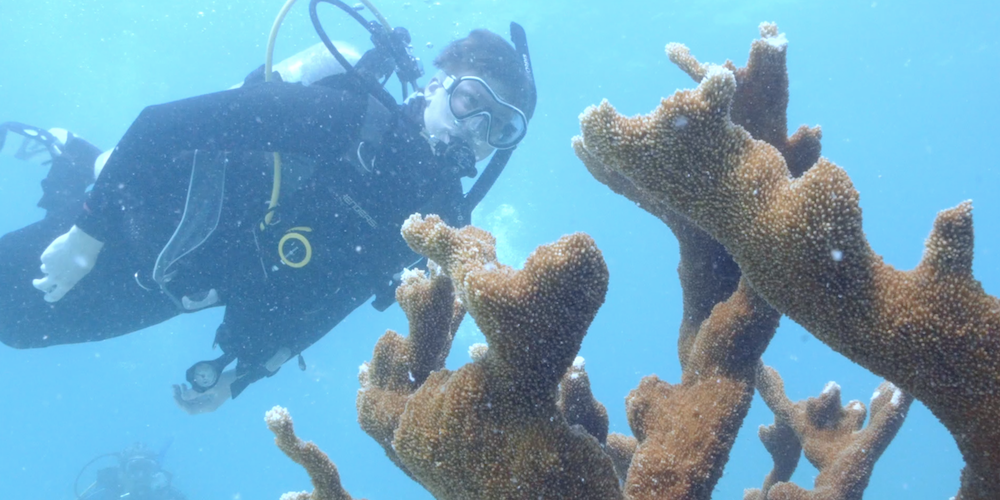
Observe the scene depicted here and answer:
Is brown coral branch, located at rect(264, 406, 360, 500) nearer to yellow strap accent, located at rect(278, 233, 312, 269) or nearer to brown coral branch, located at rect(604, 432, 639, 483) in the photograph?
brown coral branch, located at rect(604, 432, 639, 483)

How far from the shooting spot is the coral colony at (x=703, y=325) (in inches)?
56.1

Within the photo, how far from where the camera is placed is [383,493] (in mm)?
62812

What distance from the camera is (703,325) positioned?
2322mm

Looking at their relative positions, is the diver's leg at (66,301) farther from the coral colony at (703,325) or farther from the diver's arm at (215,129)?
the coral colony at (703,325)

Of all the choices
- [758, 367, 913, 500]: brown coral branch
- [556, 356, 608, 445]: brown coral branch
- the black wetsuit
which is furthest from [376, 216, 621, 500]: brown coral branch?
the black wetsuit

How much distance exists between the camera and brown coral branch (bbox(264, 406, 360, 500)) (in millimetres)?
2186

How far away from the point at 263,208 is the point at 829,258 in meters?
5.65

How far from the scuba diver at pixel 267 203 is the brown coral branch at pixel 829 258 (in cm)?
426

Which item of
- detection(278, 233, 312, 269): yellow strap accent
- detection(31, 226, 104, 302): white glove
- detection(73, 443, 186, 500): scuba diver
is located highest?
detection(278, 233, 312, 269): yellow strap accent

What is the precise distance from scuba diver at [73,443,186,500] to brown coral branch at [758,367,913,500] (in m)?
22.4

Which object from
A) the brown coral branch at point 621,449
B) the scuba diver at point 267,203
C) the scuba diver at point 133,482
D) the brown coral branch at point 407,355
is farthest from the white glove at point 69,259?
the scuba diver at point 133,482

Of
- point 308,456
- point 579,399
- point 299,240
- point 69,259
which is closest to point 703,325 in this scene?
point 579,399

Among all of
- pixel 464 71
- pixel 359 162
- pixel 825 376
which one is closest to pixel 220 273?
pixel 359 162

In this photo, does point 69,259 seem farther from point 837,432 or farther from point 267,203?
point 837,432
